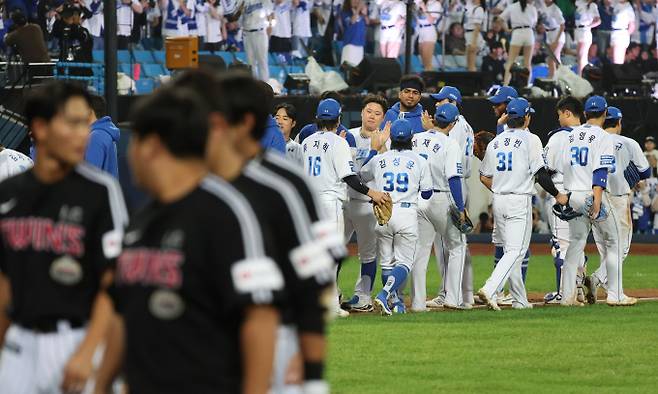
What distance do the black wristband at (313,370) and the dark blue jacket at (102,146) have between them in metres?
7.10

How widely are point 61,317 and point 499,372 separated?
259 inches

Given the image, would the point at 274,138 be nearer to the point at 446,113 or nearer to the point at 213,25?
the point at 446,113

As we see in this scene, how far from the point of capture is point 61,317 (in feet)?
20.1

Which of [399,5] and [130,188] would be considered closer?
[130,188]

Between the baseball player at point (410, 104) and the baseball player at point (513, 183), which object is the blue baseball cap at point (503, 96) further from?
the baseball player at point (513, 183)

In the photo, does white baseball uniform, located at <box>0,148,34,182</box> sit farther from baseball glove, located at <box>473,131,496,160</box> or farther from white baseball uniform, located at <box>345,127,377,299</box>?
baseball glove, located at <box>473,131,496,160</box>

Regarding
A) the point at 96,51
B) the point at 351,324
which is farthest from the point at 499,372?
the point at 96,51

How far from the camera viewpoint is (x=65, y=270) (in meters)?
6.09

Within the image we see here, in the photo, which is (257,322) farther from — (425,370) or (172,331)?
(425,370)

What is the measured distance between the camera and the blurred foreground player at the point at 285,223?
17.4ft

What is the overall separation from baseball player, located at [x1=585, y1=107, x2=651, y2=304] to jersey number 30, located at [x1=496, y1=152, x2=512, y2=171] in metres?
1.54

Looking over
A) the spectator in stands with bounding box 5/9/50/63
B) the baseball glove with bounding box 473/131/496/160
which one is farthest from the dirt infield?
the baseball glove with bounding box 473/131/496/160

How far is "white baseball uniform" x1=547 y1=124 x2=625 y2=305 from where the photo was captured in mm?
16547

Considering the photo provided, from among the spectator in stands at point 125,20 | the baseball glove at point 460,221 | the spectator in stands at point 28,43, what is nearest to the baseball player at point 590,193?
the baseball glove at point 460,221
